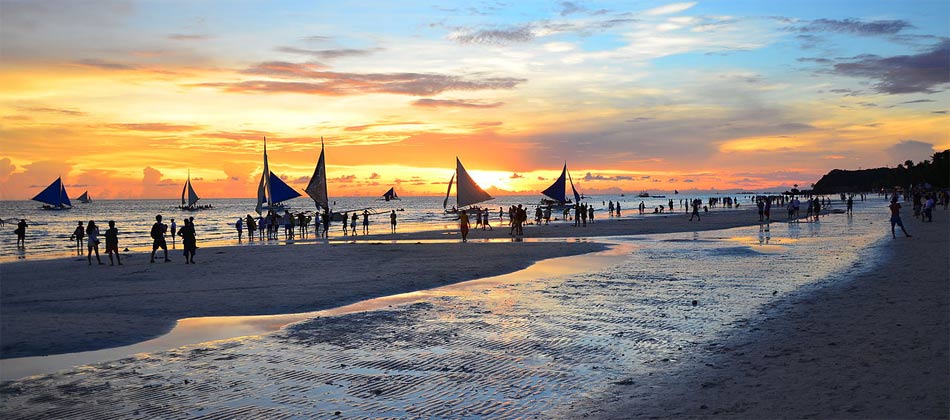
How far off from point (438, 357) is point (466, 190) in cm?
4781

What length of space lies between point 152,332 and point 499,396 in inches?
283

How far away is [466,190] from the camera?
56.8 m

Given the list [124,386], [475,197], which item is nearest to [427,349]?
[124,386]

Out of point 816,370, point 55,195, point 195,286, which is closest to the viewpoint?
point 816,370

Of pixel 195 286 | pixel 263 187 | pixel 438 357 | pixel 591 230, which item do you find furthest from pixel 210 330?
pixel 263 187

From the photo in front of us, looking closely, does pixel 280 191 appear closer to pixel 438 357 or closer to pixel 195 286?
pixel 195 286

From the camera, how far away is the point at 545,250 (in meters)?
27.2

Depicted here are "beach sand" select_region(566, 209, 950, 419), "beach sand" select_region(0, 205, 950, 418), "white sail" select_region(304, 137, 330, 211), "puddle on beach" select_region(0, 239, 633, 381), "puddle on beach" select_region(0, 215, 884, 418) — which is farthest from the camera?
"white sail" select_region(304, 137, 330, 211)

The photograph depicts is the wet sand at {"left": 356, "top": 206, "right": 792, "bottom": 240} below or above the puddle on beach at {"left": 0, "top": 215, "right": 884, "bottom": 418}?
above

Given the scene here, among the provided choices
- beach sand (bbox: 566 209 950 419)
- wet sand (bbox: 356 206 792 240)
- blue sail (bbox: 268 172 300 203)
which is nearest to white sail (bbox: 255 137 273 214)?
blue sail (bbox: 268 172 300 203)

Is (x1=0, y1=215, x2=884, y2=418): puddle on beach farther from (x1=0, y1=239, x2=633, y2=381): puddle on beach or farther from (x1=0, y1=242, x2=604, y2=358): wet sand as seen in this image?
(x1=0, y1=242, x2=604, y2=358): wet sand

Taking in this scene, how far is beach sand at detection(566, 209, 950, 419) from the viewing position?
6.52 meters

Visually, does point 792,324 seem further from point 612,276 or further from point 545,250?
point 545,250

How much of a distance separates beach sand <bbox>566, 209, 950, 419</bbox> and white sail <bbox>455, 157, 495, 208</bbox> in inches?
1743
